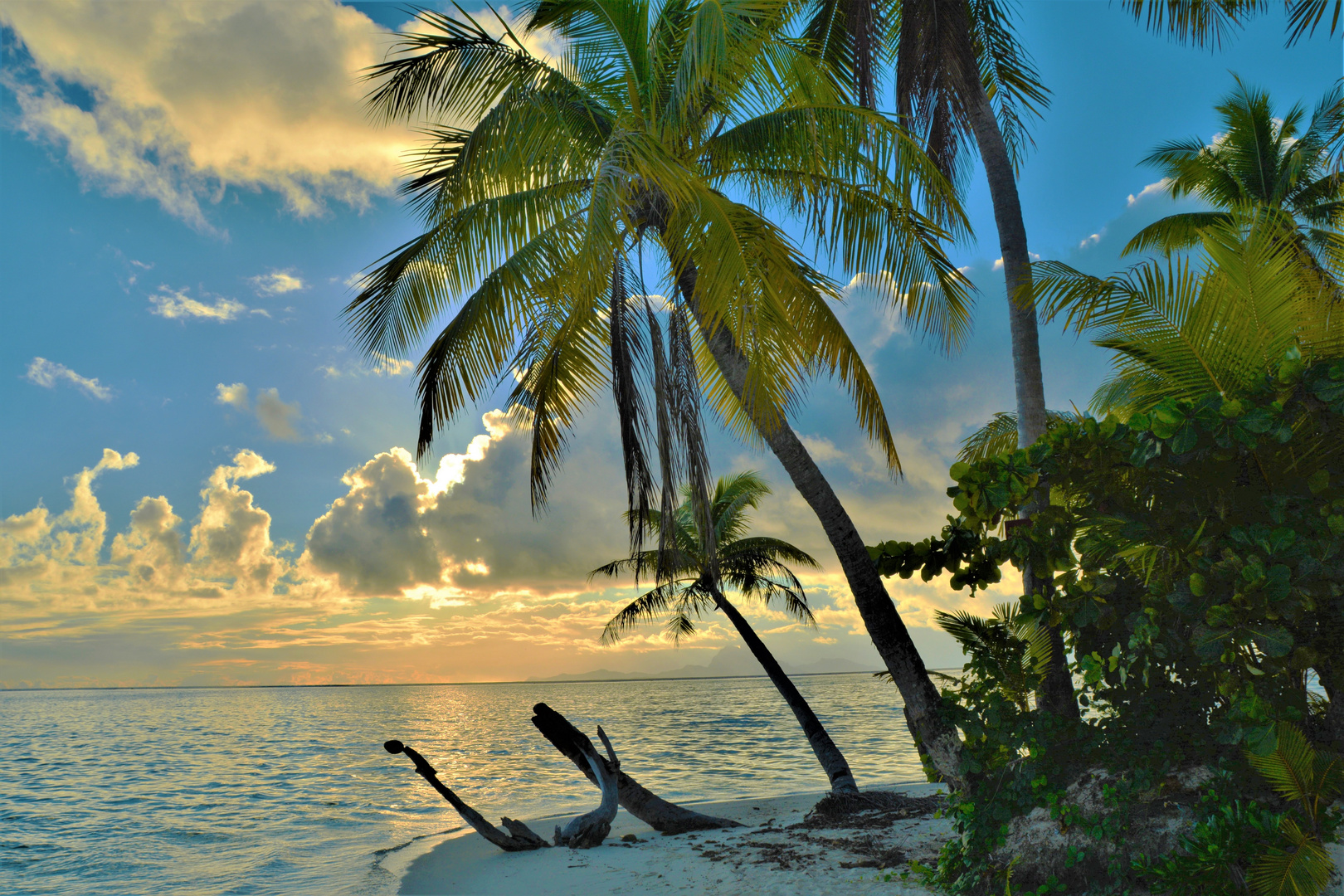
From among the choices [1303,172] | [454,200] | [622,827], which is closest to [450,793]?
[622,827]

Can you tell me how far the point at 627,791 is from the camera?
9859mm

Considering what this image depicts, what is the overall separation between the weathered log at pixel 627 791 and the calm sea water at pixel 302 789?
2876mm

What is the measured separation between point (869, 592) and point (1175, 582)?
229 centimetres

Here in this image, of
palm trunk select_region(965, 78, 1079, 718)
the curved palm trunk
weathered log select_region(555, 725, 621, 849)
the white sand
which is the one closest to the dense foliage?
palm trunk select_region(965, 78, 1079, 718)

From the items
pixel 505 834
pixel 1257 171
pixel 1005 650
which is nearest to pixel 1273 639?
pixel 1005 650

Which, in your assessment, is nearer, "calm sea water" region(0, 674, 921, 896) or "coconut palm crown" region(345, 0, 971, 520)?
"coconut palm crown" region(345, 0, 971, 520)

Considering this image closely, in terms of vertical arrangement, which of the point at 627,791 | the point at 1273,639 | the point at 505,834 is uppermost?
the point at 1273,639

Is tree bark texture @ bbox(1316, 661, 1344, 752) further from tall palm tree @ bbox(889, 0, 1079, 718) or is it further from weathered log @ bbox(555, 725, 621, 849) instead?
weathered log @ bbox(555, 725, 621, 849)

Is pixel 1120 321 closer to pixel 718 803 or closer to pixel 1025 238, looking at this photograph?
pixel 1025 238

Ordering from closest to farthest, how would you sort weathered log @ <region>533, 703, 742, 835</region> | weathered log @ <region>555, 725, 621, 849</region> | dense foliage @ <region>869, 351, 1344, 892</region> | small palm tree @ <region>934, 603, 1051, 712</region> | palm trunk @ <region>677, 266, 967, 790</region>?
dense foliage @ <region>869, 351, 1344, 892</region> < small palm tree @ <region>934, 603, 1051, 712</region> < palm trunk @ <region>677, 266, 967, 790</region> < weathered log @ <region>533, 703, 742, 835</region> < weathered log @ <region>555, 725, 621, 849</region>

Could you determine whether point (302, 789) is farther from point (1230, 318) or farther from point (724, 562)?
point (1230, 318)

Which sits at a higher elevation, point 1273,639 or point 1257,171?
point 1257,171

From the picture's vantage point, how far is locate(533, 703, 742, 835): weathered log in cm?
913

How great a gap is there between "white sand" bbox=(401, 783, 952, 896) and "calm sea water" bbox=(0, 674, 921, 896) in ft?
4.61
